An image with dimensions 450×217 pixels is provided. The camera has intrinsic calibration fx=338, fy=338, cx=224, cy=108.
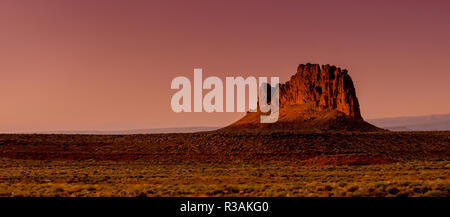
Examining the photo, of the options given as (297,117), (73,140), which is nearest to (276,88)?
(297,117)

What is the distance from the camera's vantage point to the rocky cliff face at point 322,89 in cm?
12456

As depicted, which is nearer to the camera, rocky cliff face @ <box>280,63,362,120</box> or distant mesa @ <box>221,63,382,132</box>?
distant mesa @ <box>221,63,382,132</box>

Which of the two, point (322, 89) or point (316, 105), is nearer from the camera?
point (316, 105)

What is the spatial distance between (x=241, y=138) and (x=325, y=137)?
1729 cm

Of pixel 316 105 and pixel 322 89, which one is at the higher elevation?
pixel 322 89

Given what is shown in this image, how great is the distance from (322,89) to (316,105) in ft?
25.9

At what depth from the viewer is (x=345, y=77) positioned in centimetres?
13000

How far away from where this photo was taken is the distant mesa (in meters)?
115

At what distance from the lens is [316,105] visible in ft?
436

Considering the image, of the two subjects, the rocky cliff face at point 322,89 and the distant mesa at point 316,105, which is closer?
the distant mesa at point 316,105

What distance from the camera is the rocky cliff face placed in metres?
125

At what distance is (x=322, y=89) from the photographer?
136 meters
